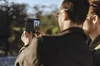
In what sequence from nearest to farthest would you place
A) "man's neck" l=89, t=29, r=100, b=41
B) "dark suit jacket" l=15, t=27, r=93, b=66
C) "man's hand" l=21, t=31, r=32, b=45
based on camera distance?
"dark suit jacket" l=15, t=27, r=93, b=66
"man's hand" l=21, t=31, r=32, b=45
"man's neck" l=89, t=29, r=100, b=41

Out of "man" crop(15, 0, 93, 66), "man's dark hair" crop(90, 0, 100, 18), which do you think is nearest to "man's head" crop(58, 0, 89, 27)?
"man" crop(15, 0, 93, 66)

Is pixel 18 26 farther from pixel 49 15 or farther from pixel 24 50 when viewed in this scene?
pixel 24 50

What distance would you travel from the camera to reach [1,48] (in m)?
11.2

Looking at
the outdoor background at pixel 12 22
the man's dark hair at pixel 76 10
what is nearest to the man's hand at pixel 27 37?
the man's dark hair at pixel 76 10

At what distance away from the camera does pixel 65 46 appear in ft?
6.79

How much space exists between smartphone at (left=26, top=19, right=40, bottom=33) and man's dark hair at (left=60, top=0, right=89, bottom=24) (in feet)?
1.29

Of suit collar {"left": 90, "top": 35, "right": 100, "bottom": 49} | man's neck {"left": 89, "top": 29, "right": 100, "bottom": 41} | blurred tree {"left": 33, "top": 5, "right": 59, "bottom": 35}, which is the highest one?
man's neck {"left": 89, "top": 29, "right": 100, "bottom": 41}

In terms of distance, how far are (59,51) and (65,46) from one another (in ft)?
0.16

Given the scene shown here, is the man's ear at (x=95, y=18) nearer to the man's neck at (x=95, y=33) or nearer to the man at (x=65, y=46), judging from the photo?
the man's neck at (x=95, y=33)

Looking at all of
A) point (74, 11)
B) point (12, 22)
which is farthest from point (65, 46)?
point (12, 22)

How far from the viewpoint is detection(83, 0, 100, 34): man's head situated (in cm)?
239

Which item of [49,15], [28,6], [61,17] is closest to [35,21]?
[61,17]

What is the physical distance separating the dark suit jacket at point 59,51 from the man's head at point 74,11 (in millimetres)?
61

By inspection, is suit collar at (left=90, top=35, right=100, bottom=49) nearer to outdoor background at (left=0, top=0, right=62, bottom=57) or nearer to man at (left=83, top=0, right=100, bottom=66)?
man at (left=83, top=0, right=100, bottom=66)
